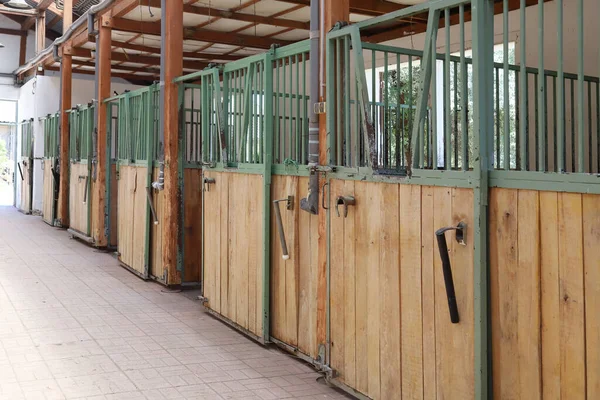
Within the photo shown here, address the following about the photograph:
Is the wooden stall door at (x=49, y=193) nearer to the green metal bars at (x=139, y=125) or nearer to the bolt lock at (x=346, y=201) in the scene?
the green metal bars at (x=139, y=125)

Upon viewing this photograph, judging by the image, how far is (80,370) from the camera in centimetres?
390

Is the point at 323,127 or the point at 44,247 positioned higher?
the point at 323,127

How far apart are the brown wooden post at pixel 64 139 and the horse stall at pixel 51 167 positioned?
0.33 metres

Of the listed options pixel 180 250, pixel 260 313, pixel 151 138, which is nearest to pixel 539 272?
pixel 260 313

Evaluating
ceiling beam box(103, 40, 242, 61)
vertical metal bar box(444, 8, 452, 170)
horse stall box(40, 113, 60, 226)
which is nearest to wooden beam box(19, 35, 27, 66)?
horse stall box(40, 113, 60, 226)

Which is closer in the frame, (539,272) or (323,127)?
(539,272)

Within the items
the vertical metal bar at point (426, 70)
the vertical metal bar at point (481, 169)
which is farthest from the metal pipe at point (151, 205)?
the vertical metal bar at point (481, 169)

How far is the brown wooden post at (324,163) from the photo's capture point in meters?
3.81

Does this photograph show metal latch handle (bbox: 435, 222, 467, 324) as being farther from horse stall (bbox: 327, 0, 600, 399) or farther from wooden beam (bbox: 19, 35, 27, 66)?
wooden beam (bbox: 19, 35, 27, 66)

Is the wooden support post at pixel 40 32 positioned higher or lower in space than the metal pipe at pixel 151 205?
higher

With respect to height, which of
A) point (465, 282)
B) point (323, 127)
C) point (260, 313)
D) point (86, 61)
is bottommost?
point (260, 313)

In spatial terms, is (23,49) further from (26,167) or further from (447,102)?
(447,102)

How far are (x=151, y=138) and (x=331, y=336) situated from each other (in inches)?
154

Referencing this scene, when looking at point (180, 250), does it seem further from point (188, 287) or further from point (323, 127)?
point (323, 127)
